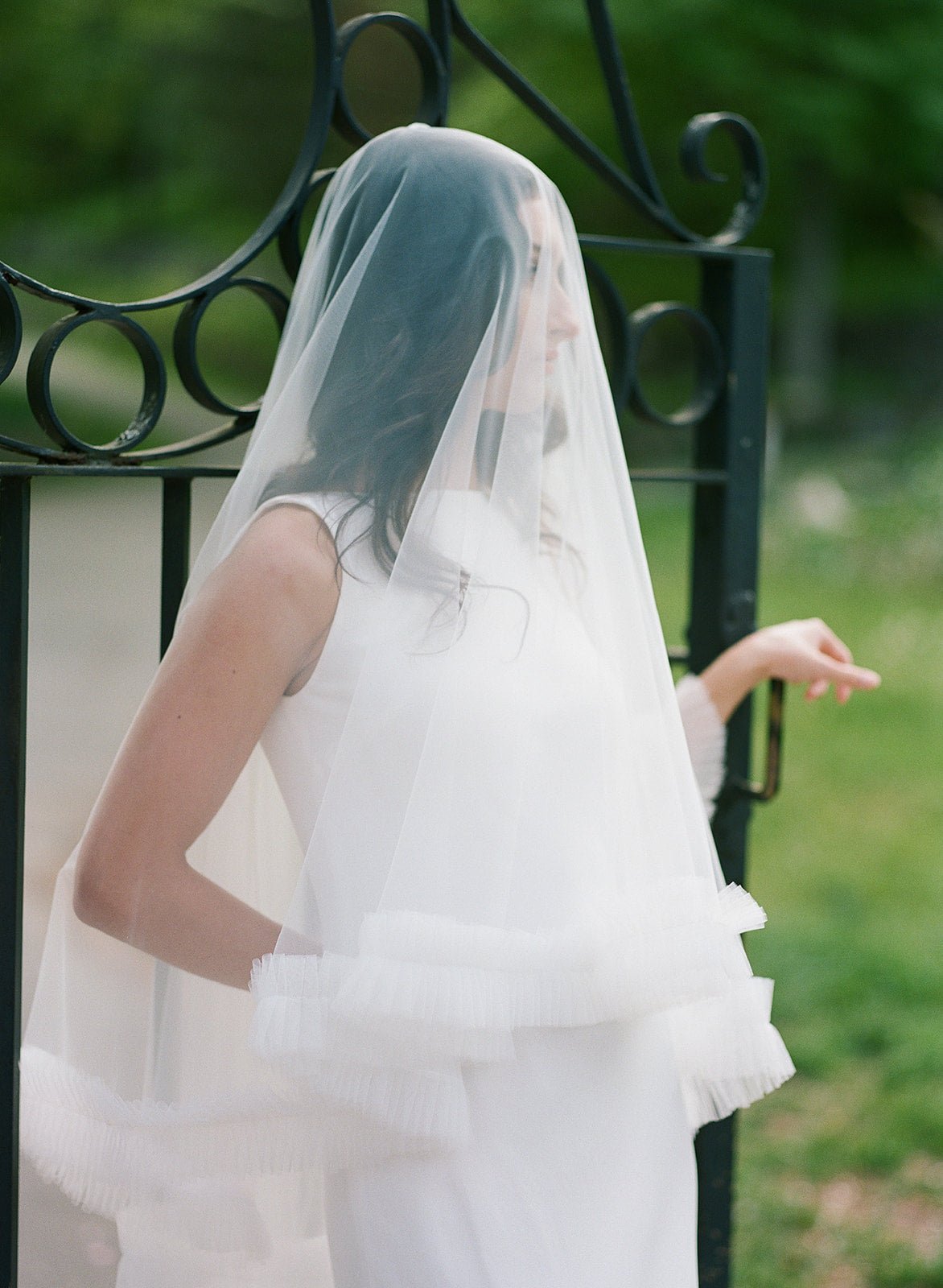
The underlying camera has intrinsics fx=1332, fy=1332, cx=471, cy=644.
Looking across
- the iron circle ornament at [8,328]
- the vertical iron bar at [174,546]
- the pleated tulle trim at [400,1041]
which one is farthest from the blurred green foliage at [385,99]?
the pleated tulle trim at [400,1041]

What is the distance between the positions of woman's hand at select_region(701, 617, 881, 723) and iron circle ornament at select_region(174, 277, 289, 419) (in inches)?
30.8

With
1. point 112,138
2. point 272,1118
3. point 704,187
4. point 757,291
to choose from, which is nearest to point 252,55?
point 112,138

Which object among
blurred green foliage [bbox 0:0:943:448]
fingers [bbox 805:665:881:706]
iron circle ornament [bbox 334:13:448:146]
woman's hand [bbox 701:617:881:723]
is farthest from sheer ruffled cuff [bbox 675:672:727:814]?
blurred green foliage [bbox 0:0:943:448]

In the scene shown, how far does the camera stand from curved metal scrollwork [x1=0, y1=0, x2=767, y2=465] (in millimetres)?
1462

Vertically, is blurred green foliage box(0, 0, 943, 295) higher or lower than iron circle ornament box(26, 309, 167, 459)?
higher

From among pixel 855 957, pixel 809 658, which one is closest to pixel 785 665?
pixel 809 658

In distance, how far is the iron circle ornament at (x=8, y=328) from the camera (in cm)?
138

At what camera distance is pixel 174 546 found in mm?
1641

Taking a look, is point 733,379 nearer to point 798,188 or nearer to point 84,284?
point 84,284

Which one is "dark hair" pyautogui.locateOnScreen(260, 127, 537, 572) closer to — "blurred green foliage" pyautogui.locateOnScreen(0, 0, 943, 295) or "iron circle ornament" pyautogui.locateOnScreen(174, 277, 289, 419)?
"iron circle ornament" pyautogui.locateOnScreen(174, 277, 289, 419)

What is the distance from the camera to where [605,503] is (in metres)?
1.50

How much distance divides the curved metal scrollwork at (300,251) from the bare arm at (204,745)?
0.88ft

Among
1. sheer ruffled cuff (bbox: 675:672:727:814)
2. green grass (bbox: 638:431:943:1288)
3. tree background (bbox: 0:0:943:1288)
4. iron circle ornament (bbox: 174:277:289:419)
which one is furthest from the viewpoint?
green grass (bbox: 638:431:943:1288)

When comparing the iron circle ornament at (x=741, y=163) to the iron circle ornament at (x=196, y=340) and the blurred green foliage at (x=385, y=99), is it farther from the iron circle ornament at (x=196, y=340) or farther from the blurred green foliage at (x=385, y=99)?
the blurred green foliage at (x=385, y=99)
